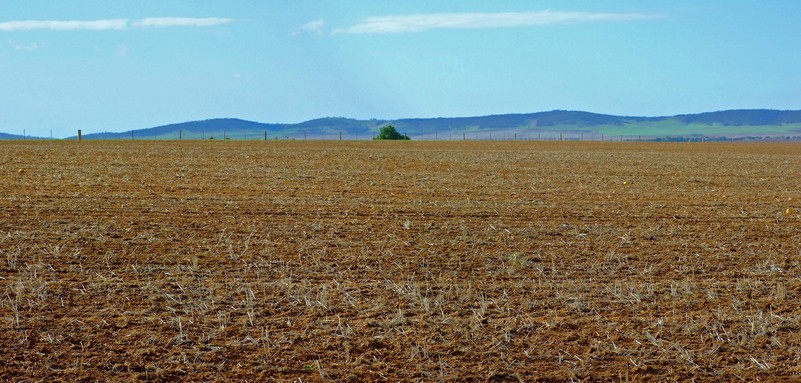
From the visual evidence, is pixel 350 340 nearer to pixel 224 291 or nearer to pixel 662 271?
pixel 224 291

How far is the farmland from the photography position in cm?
707

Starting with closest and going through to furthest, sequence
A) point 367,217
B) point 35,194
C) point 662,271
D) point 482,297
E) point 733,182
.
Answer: point 482,297 → point 662,271 → point 367,217 → point 35,194 → point 733,182

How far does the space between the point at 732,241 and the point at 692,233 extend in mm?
819

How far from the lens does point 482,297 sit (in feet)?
29.5

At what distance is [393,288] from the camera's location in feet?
30.8

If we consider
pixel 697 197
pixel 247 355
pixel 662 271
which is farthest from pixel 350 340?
pixel 697 197

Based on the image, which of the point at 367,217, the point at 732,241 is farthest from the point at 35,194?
the point at 732,241

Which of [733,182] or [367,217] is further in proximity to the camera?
[733,182]

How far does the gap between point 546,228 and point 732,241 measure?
8.56 ft

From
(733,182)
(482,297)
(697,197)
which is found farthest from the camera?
(733,182)

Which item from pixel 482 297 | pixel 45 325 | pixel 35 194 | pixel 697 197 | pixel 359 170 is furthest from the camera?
pixel 359 170

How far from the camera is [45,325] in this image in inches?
309

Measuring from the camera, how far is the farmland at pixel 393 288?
7.07 metres

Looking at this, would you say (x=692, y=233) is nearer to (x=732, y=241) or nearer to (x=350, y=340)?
(x=732, y=241)
